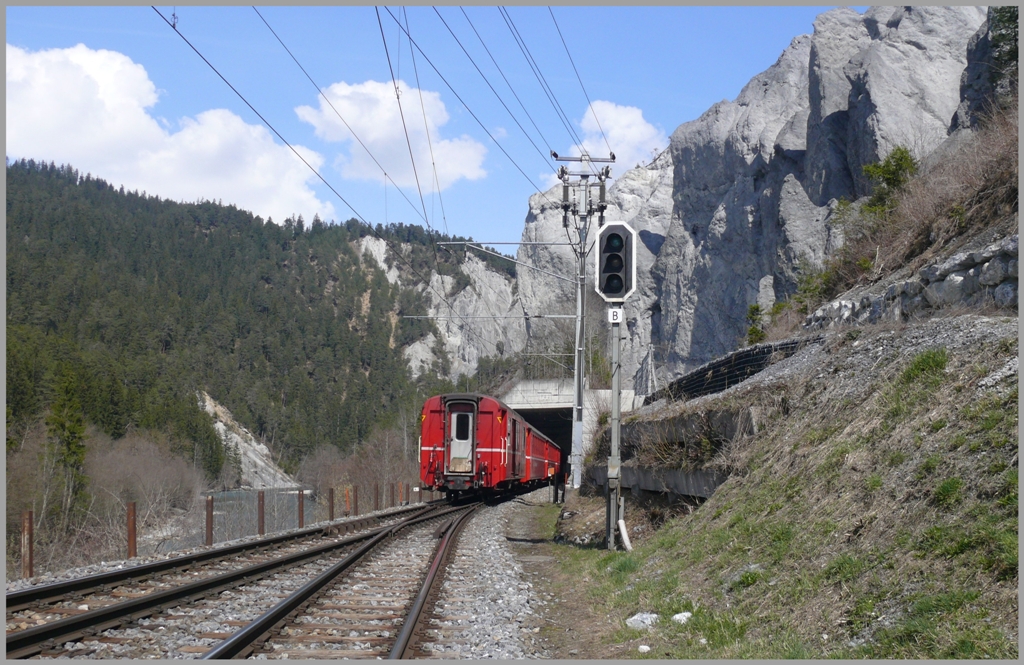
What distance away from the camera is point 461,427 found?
83.6 feet

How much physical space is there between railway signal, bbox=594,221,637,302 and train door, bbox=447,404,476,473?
1450cm

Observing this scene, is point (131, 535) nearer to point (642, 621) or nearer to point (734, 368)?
point (642, 621)

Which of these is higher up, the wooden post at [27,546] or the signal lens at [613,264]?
the signal lens at [613,264]

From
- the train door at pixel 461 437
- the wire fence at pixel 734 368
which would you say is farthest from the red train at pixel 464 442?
the wire fence at pixel 734 368

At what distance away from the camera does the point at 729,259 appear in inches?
2420

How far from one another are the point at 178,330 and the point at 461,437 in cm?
13011

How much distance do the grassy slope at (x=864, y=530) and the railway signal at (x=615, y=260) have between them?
2719 millimetres

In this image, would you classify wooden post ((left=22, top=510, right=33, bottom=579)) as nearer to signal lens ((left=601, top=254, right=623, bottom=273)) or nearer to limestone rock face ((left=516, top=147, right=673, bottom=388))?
signal lens ((left=601, top=254, right=623, bottom=273))

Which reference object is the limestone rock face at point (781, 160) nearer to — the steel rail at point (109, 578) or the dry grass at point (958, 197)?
the dry grass at point (958, 197)

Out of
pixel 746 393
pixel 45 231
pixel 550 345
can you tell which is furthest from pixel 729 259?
pixel 45 231

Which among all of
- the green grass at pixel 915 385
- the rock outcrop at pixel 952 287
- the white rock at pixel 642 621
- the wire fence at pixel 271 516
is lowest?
the wire fence at pixel 271 516

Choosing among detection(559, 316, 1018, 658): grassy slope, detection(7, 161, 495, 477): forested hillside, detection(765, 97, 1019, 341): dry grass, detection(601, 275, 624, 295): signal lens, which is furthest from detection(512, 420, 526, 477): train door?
detection(7, 161, 495, 477): forested hillside

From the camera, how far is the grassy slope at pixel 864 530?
5098mm

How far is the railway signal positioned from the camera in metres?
11.2
